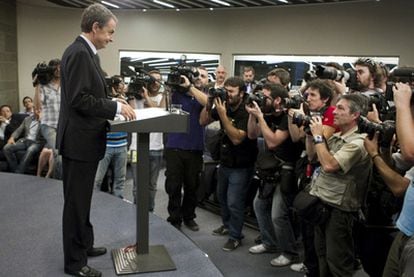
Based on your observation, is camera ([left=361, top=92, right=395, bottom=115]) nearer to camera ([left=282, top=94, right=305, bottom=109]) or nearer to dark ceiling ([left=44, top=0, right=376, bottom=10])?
camera ([left=282, top=94, right=305, bottom=109])

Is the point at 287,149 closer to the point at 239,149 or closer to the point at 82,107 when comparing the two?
the point at 239,149

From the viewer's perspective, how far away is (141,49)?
316 inches

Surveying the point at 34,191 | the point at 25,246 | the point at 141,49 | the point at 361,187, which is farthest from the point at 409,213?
the point at 141,49

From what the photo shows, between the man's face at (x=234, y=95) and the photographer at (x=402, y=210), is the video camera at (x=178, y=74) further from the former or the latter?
the photographer at (x=402, y=210)

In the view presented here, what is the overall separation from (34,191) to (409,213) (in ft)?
9.63

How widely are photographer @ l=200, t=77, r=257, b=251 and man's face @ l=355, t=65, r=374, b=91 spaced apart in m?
0.87

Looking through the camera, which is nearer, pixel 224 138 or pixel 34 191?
pixel 224 138

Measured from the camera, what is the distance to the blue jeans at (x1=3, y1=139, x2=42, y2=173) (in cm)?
480

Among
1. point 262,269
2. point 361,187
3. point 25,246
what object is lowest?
point 262,269

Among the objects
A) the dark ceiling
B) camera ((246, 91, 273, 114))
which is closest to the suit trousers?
camera ((246, 91, 273, 114))

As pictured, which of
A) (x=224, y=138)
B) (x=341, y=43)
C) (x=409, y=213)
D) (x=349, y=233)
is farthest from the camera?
(x=341, y=43)

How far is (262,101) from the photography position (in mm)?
2865

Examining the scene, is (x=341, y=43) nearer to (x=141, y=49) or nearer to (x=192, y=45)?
(x=192, y=45)

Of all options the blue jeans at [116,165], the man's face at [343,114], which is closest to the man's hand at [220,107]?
the man's face at [343,114]
